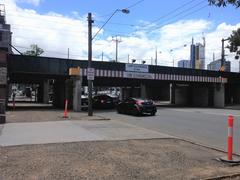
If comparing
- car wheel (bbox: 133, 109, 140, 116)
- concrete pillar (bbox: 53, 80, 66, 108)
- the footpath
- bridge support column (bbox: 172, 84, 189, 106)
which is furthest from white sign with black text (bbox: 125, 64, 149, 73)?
the footpath

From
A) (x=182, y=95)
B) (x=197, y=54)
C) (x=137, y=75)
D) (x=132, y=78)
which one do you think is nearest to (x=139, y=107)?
(x=137, y=75)

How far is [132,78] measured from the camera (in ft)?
124

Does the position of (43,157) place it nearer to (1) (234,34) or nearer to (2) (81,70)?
(2) (81,70)

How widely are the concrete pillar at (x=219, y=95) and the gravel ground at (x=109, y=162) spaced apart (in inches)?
1460

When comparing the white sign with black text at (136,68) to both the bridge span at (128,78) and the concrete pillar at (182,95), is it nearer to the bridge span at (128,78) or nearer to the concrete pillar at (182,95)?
the bridge span at (128,78)

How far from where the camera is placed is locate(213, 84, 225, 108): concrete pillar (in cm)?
4659

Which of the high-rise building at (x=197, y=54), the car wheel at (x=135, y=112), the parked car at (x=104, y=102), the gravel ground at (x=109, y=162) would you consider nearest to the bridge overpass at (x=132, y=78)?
the parked car at (x=104, y=102)

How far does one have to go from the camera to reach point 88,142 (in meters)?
11.3

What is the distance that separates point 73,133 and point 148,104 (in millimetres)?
14066

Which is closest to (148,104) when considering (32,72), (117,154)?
(32,72)

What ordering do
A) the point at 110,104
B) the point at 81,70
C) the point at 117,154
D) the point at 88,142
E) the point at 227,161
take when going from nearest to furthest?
the point at 227,161, the point at 117,154, the point at 88,142, the point at 81,70, the point at 110,104

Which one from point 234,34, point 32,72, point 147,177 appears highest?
point 234,34

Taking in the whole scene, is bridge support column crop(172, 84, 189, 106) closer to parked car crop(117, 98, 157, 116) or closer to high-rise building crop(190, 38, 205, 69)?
high-rise building crop(190, 38, 205, 69)

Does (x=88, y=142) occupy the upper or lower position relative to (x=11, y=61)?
lower
